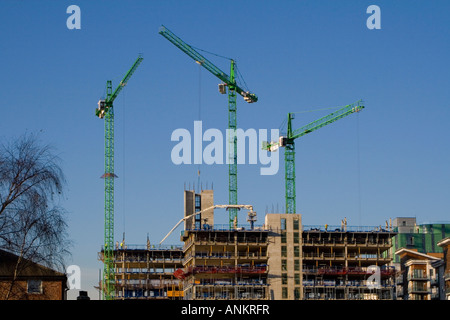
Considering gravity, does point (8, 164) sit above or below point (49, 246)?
above

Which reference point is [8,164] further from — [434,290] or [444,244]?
[434,290]

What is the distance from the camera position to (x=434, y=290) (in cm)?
19988
